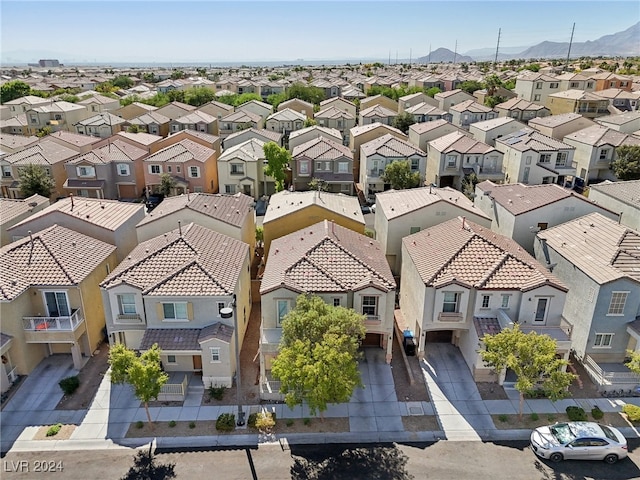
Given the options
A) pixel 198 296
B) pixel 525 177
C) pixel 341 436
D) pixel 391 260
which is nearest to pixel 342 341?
pixel 341 436

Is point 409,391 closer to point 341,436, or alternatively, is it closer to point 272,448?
point 341,436

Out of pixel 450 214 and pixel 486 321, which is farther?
pixel 450 214

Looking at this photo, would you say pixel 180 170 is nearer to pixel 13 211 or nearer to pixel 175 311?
pixel 13 211

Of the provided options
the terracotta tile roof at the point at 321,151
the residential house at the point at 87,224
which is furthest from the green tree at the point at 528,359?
the terracotta tile roof at the point at 321,151

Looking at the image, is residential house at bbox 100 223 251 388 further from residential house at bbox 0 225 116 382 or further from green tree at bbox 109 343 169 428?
green tree at bbox 109 343 169 428

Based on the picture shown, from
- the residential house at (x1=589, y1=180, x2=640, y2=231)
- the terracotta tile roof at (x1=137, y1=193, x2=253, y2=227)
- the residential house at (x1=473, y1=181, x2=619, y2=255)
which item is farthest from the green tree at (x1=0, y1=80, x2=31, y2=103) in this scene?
the residential house at (x1=589, y1=180, x2=640, y2=231)

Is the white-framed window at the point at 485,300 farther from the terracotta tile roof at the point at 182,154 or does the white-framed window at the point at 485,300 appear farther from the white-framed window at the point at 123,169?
the white-framed window at the point at 123,169
